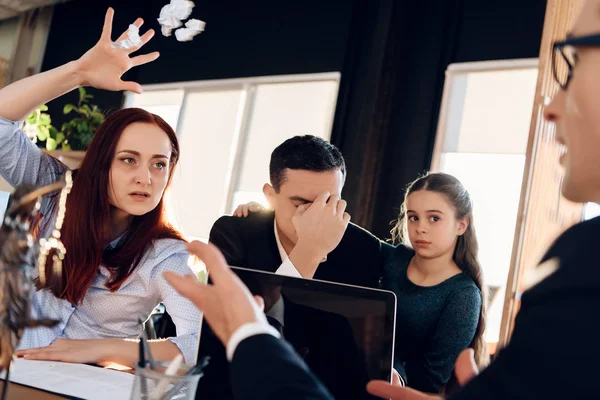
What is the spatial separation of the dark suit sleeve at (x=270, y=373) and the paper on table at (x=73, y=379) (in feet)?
1.79

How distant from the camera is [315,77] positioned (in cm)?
510

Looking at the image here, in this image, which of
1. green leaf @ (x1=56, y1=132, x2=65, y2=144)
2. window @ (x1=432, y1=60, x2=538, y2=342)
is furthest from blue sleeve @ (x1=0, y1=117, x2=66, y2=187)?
green leaf @ (x1=56, y1=132, x2=65, y2=144)

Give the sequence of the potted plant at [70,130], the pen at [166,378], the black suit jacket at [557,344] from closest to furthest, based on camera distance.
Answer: the black suit jacket at [557,344] → the pen at [166,378] → the potted plant at [70,130]

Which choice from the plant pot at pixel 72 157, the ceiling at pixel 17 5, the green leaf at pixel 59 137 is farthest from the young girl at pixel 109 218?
the ceiling at pixel 17 5

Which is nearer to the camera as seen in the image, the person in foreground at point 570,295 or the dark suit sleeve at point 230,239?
the person in foreground at point 570,295

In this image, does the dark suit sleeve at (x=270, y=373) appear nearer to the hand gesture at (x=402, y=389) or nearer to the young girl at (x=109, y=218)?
the hand gesture at (x=402, y=389)

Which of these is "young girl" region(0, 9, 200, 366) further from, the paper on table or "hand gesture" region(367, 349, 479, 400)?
"hand gesture" region(367, 349, 479, 400)

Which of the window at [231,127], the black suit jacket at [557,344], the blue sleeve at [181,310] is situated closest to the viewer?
the black suit jacket at [557,344]

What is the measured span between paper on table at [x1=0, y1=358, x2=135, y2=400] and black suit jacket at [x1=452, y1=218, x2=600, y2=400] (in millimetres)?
783

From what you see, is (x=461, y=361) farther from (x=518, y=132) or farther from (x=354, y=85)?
(x=354, y=85)

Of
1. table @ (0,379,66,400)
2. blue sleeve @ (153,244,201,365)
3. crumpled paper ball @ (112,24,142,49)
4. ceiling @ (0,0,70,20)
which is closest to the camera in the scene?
table @ (0,379,66,400)

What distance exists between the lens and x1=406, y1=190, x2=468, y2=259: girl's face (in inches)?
87.7

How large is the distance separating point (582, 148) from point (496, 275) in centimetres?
358

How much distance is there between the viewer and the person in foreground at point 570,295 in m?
0.43
